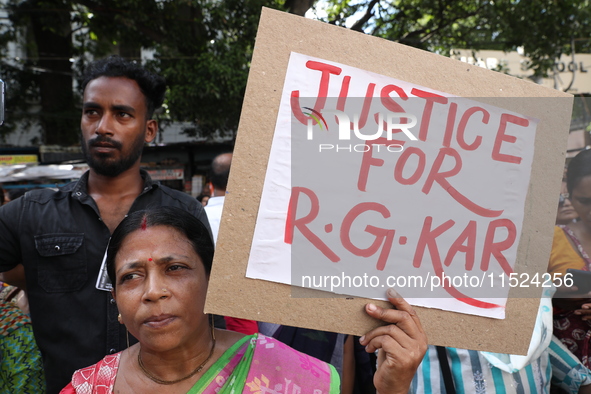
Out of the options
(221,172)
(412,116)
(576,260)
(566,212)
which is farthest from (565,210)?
(221,172)

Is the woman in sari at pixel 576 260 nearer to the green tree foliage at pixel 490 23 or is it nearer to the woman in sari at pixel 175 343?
the woman in sari at pixel 175 343

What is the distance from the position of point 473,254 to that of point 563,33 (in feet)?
29.9

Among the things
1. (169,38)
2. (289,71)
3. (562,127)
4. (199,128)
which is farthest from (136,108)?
(199,128)

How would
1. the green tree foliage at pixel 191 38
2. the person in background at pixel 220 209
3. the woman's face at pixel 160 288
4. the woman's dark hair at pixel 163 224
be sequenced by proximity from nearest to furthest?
the woman's face at pixel 160 288 → the woman's dark hair at pixel 163 224 → the person in background at pixel 220 209 → the green tree foliage at pixel 191 38

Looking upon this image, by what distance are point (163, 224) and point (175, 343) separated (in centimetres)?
34

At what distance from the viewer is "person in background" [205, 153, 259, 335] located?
8.00ft

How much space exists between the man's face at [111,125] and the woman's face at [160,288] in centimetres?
59

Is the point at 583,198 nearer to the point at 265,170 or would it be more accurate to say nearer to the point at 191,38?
the point at 265,170

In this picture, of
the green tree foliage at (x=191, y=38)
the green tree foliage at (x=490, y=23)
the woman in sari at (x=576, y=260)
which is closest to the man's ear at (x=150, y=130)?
the woman in sari at (x=576, y=260)

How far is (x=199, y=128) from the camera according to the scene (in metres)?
11.2

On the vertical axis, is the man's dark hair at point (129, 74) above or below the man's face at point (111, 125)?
above

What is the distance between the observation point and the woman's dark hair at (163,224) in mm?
1447

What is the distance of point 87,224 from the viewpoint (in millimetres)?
1841

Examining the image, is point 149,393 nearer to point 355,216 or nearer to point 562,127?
point 355,216
